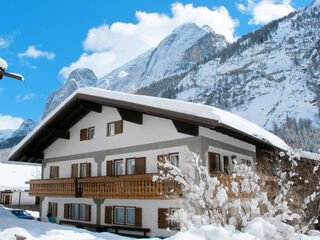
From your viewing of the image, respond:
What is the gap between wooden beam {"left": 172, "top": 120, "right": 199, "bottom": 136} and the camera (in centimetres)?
1320

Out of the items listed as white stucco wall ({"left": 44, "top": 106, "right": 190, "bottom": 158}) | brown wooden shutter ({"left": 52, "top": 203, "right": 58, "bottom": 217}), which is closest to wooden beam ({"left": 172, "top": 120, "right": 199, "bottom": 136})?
white stucco wall ({"left": 44, "top": 106, "right": 190, "bottom": 158})

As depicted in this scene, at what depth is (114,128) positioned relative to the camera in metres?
16.8

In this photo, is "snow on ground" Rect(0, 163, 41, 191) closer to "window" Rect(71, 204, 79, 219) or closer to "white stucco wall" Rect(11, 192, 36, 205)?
"white stucco wall" Rect(11, 192, 36, 205)

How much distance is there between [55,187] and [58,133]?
323 cm

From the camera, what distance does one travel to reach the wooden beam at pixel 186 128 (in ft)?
43.3

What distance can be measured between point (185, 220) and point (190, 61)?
18639 centimetres

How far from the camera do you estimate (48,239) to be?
29.2 feet

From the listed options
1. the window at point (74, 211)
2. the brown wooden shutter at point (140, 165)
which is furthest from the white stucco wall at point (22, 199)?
the brown wooden shutter at point (140, 165)

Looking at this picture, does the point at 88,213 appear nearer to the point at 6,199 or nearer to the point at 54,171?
the point at 54,171

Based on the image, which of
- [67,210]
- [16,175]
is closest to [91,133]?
[67,210]

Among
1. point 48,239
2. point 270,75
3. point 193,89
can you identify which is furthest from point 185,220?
point 193,89

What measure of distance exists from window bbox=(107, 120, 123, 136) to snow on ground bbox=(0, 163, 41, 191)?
81.8 ft

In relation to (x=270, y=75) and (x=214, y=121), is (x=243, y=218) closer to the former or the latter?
(x=214, y=121)

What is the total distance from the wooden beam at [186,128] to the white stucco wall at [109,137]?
11.8 inches
